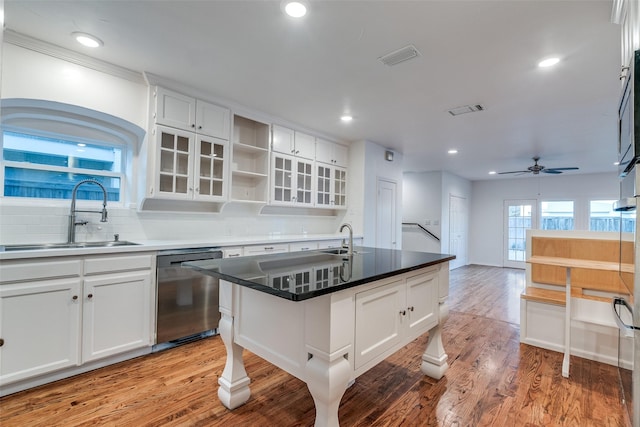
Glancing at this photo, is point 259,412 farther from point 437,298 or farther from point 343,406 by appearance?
point 437,298

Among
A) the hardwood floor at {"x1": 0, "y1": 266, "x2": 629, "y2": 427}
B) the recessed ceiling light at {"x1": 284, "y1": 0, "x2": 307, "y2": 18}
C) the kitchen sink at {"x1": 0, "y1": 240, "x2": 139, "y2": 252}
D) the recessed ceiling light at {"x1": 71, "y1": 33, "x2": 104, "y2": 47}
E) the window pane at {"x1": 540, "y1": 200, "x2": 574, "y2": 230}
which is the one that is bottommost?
the hardwood floor at {"x1": 0, "y1": 266, "x2": 629, "y2": 427}

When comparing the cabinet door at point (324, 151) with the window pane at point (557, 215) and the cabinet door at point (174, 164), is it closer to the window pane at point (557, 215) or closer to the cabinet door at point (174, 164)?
→ the cabinet door at point (174, 164)

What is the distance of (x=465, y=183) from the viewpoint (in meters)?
8.46

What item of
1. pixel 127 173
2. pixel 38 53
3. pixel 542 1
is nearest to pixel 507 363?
pixel 542 1

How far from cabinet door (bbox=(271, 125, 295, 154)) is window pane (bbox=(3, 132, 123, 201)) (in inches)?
67.3

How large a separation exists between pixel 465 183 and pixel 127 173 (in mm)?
7945

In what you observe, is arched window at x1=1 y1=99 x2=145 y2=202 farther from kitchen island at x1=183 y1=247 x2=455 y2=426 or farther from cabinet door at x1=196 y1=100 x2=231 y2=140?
kitchen island at x1=183 y1=247 x2=455 y2=426

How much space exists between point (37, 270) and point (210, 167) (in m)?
1.69

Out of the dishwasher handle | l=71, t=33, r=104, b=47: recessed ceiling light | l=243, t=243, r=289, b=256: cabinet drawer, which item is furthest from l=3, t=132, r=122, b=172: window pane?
the dishwasher handle

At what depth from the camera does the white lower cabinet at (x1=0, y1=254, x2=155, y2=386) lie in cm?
205

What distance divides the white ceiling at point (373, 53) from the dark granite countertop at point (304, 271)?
1.59 m

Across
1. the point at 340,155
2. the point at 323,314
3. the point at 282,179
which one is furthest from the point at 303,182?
the point at 323,314

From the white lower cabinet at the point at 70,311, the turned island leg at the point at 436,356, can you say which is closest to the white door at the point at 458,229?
the turned island leg at the point at 436,356

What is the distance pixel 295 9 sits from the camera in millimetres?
1953
